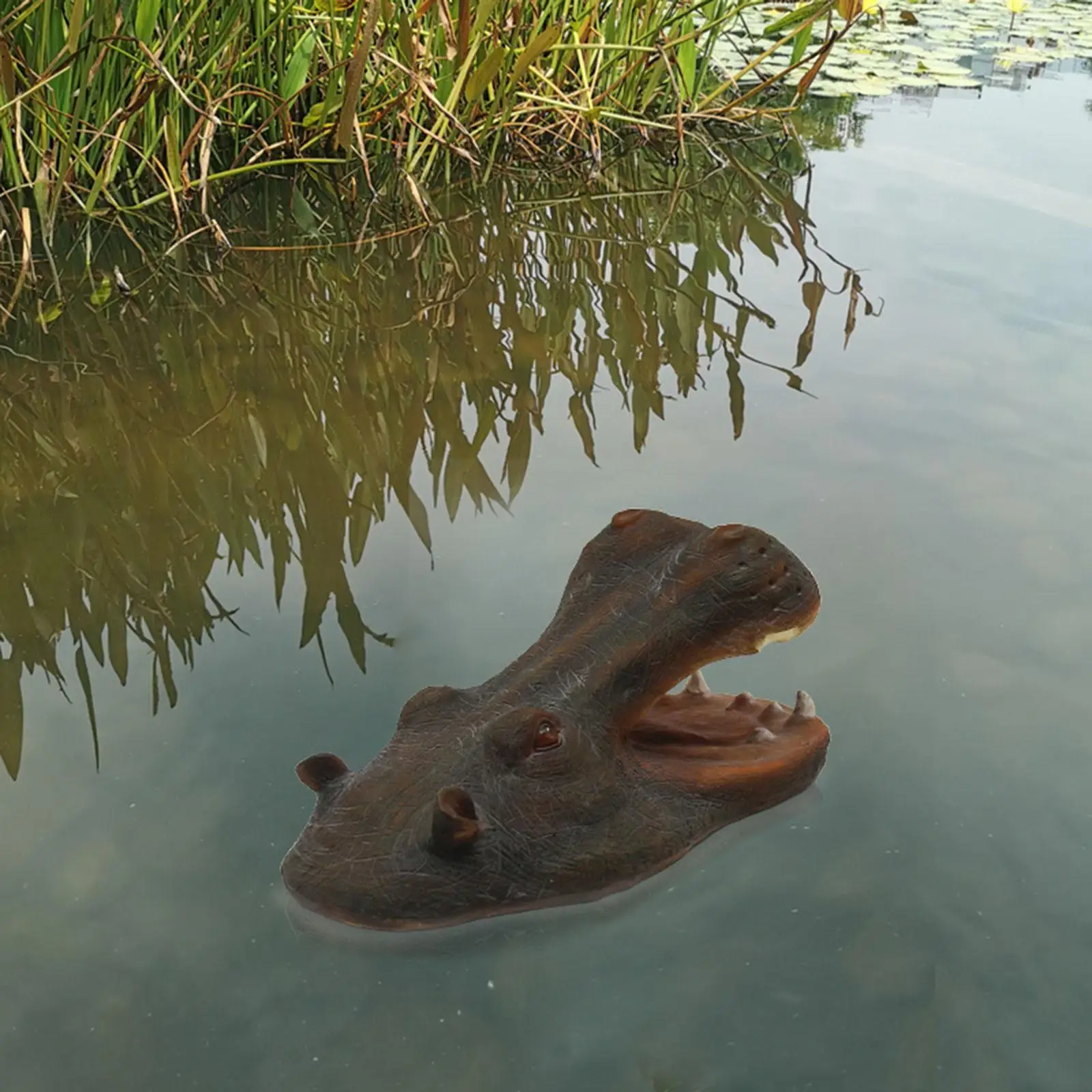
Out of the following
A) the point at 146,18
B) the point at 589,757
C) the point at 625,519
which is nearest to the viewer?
the point at 589,757

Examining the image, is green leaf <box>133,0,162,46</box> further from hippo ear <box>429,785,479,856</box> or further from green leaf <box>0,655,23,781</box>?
hippo ear <box>429,785,479,856</box>

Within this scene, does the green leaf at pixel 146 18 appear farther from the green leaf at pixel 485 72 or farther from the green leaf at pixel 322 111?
the green leaf at pixel 485 72

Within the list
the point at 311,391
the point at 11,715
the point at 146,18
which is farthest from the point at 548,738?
the point at 146,18

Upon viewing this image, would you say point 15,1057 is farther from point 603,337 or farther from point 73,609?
point 603,337

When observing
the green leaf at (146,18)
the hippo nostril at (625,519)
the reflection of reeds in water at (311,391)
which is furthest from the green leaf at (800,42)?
the hippo nostril at (625,519)

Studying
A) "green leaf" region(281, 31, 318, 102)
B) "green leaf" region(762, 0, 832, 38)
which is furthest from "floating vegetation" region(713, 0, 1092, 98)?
"green leaf" region(281, 31, 318, 102)

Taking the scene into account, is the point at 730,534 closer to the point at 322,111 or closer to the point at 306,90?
the point at 322,111
